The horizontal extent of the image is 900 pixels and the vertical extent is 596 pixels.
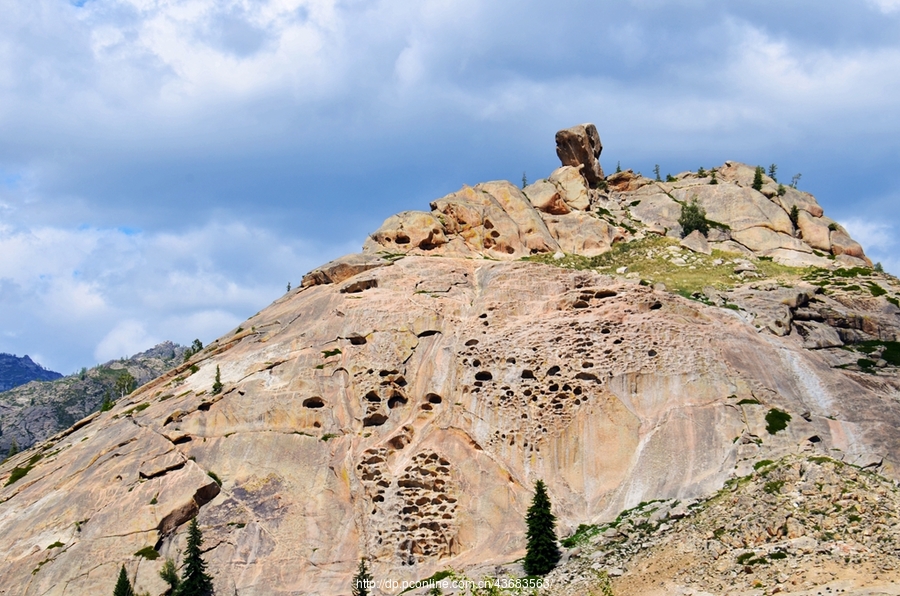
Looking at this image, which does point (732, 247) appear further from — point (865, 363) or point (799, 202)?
point (865, 363)

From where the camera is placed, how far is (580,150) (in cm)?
9800

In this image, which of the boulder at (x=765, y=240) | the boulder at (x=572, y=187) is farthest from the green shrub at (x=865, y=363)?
the boulder at (x=572, y=187)

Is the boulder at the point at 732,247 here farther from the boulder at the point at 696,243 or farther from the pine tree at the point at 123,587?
the pine tree at the point at 123,587

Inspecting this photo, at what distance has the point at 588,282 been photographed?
207 feet

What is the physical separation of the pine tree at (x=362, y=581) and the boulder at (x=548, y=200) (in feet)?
154

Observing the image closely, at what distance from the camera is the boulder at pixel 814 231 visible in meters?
85.1

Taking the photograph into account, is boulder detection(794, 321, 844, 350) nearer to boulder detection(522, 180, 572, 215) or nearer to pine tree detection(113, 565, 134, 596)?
boulder detection(522, 180, 572, 215)

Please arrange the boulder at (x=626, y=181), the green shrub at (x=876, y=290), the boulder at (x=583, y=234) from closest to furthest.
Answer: the green shrub at (x=876, y=290)
the boulder at (x=583, y=234)
the boulder at (x=626, y=181)

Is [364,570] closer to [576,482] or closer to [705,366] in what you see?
[576,482]

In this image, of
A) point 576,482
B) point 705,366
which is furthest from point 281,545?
point 705,366

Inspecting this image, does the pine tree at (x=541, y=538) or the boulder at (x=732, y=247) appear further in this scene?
the boulder at (x=732, y=247)

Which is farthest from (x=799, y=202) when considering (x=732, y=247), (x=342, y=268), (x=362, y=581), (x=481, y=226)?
(x=362, y=581)

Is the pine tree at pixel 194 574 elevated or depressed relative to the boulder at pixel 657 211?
depressed

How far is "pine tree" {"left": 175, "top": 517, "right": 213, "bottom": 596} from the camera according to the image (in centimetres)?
4631
